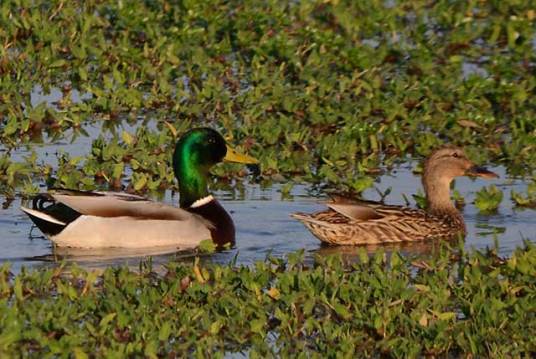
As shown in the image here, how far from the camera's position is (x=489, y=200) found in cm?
1242

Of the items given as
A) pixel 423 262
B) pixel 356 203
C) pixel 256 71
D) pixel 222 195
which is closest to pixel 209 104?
pixel 256 71

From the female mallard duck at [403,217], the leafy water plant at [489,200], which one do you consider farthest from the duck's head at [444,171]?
the leafy water plant at [489,200]

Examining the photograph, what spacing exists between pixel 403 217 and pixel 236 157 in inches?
51.8

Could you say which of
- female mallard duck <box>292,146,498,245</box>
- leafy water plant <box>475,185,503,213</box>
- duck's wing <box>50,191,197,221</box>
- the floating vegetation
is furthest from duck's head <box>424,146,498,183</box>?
duck's wing <box>50,191,197,221</box>

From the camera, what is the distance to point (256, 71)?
15.2 m

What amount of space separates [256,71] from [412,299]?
20.2 feet

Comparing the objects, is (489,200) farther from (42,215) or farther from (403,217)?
(42,215)

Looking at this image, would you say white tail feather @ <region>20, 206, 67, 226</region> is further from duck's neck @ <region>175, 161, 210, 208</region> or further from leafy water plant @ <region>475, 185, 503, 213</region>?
leafy water plant @ <region>475, 185, 503, 213</region>

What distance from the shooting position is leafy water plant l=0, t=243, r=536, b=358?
28.2 feet

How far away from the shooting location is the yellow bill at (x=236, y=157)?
12.7 m

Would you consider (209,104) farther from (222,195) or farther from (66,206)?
(66,206)

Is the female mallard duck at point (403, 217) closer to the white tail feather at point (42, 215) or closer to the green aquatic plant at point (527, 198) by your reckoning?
the green aquatic plant at point (527, 198)

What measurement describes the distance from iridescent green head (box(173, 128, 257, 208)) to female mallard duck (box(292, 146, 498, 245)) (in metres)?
0.92

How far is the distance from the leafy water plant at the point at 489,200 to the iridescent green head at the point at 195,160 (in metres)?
1.75
